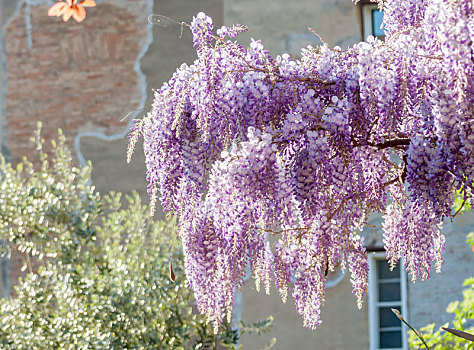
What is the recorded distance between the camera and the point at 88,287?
702 centimetres

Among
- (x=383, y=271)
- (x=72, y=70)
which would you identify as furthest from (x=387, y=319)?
(x=72, y=70)

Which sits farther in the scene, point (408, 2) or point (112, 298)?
point (112, 298)

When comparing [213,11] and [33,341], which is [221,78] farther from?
[213,11]

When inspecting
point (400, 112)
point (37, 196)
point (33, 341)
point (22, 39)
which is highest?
point (22, 39)

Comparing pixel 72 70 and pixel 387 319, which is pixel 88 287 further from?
pixel 72 70

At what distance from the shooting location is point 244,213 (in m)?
3.54

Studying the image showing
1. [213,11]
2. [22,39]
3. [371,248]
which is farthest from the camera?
[22,39]

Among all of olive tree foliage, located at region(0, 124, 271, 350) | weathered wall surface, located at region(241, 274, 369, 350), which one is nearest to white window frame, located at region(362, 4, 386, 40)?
weathered wall surface, located at region(241, 274, 369, 350)

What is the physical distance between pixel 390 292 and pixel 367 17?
2.56 metres

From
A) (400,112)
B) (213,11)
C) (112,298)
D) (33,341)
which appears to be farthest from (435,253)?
(213,11)

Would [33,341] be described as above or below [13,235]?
below

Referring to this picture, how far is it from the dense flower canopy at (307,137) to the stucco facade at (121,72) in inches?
165

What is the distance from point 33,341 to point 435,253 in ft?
12.3

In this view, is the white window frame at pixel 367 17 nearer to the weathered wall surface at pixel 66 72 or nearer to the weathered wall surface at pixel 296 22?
the weathered wall surface at pixel 296 22
